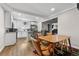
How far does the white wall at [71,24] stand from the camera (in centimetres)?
193

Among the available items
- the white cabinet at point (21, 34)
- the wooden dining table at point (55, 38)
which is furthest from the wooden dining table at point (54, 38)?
the white cabinet at point (21, 34)

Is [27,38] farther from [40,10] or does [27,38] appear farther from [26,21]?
[40,10]

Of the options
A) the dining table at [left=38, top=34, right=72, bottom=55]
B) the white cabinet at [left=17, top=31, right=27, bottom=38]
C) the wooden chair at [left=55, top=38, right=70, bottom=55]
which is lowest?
the wooden chair at [left=55, top=38, right=70, bottom=55]

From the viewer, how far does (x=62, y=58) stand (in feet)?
3.11

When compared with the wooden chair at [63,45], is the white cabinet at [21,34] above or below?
above

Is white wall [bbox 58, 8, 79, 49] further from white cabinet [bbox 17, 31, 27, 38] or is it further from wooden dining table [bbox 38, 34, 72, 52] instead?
white cabinet [bbox 17, 31, 27, 38]

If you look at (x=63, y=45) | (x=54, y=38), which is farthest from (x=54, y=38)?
(x=63, y=45)

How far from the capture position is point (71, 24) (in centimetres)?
218

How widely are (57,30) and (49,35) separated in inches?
10.0

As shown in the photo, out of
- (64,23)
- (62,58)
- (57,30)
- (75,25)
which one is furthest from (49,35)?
(62,58)

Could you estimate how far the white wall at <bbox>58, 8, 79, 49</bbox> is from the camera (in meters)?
1.93

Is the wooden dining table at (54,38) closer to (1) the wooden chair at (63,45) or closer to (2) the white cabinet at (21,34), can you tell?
(1) the wooden chair at (63,45)

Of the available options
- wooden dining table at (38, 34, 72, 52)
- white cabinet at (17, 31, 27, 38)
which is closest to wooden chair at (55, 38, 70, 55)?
wooden dining table at (38, 34, 72, 52)

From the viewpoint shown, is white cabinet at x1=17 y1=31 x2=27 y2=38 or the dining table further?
the dining table
